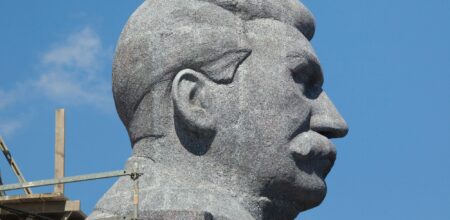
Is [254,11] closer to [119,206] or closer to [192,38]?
[192,38]

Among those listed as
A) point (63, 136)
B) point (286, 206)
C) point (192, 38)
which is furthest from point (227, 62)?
point (63, 136)

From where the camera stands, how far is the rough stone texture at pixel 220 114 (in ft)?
55.4

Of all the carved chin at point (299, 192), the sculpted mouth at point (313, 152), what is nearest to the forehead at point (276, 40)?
the sculpted mouth at point (313, 152)

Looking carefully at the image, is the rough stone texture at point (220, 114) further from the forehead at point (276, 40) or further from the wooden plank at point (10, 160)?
the wooden plank at point (10, 160)

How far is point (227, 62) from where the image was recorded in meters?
17.1

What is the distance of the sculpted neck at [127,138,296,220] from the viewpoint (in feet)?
54.4

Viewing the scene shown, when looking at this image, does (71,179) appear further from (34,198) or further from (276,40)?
(34,198)

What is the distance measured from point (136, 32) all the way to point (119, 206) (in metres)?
1.92

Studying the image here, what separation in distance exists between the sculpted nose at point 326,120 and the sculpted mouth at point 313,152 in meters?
0.11

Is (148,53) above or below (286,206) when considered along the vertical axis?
above

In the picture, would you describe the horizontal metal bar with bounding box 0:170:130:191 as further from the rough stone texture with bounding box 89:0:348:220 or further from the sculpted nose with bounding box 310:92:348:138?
the sculpted nose with bounding box 310:92:348:138

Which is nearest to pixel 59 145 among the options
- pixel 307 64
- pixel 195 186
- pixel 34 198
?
pixel 34 198

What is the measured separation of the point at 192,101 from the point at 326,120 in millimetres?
1450

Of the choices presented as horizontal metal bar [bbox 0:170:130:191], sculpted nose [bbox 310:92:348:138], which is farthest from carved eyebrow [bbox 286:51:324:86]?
horizontal metal bar [bbox 0:170:130:191]
